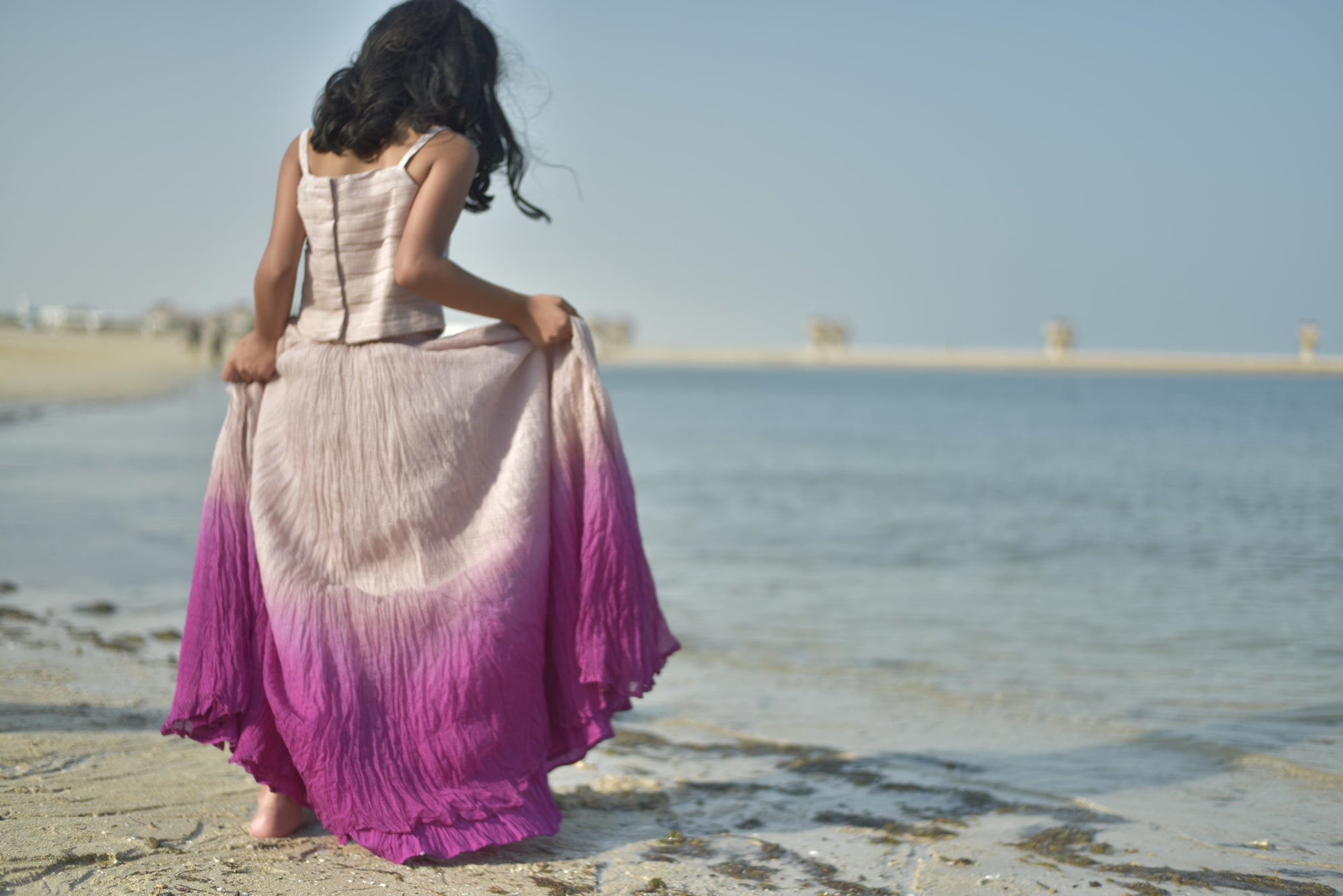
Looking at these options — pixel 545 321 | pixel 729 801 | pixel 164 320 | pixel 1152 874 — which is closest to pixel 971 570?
pixel 729 801

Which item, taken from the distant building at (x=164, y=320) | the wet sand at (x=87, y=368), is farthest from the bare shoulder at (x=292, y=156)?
the distant building at (x=164, y=320)

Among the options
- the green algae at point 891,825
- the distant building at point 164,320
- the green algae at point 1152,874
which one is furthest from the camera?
the distant building at point 164,320

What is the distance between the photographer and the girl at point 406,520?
8.10 feet

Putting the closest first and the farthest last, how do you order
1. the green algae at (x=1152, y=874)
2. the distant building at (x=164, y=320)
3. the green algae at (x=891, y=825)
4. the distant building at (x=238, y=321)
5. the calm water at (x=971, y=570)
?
the green algae at (x=1152, y=874) → the green algae at (x=891, y=825) → the calm water at (x=971, y=570) → the distant building at (x=238, y=321) → the distant building at (x=164, y=320)

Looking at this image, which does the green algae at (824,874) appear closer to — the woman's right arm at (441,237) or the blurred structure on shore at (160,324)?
the woman's right arm at (441,237)

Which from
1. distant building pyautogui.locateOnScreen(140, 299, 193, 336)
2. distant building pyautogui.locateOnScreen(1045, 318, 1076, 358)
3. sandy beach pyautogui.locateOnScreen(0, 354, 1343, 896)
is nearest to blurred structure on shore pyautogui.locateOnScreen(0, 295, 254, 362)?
distant building pyautogui.locateOnScreen(140, 299, 193, 336)

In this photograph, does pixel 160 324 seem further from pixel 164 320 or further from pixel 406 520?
pixel 406 520

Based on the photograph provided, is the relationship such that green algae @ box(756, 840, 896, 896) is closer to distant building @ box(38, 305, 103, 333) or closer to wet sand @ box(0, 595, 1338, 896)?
wet sand @ box(0, 595, 1338, 896)

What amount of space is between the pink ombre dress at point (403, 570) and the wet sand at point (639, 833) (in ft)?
0.46

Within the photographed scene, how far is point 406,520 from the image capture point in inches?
98.7

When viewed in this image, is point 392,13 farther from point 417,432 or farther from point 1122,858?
point 1122,858

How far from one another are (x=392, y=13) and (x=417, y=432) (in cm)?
89

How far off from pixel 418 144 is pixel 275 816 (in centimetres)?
149

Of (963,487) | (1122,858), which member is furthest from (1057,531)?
(1122,858)
